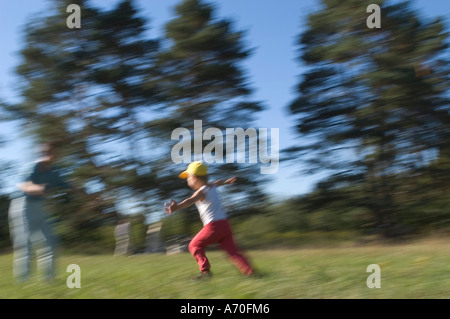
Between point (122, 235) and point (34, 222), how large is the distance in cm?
1096

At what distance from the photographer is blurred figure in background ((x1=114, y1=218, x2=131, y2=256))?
16.2 m

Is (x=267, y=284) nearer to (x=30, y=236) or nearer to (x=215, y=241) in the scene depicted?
(x=215, y=241)

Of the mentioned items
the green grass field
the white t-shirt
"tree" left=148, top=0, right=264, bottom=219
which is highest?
"tree" left=148, top=0, right=264, bottom=219

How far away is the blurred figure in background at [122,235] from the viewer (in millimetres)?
16172

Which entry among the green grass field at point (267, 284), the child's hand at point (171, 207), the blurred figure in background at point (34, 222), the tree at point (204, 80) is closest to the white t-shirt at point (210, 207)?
the child's hand at point (171, 207)

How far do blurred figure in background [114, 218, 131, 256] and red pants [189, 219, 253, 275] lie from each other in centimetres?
1065

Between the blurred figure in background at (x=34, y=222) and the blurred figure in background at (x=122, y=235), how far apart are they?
1011cm

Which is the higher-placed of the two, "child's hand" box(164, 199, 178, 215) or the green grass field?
"child's hand" box(164, 199, 178, 215)

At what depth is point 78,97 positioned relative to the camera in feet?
55.4

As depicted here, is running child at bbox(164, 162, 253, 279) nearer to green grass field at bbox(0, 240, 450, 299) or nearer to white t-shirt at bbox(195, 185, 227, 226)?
white t-shirt at bbox(195, 185, 227, 226)

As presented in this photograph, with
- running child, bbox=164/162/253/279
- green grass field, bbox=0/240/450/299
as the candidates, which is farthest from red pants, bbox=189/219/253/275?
green grass field, bbox=0/240/450/299
